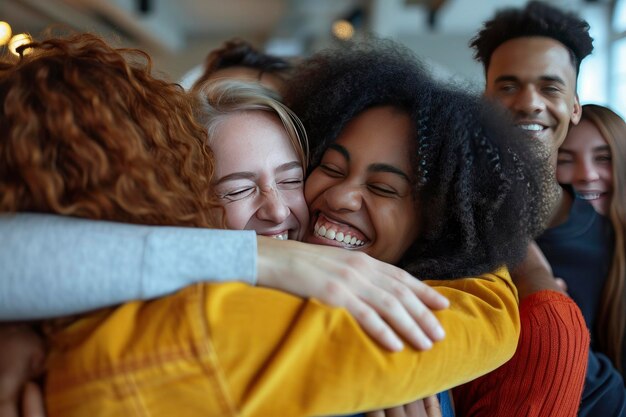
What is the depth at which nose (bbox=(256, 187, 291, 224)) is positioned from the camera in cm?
150

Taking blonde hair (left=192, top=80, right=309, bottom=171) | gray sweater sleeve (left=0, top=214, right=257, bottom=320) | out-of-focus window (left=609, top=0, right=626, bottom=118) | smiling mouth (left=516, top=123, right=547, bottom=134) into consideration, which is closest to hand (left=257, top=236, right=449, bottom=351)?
gray sweater sleeve (left=0, top=214, right=257, bottom=320)

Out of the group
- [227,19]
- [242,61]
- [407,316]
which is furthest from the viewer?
[227,19]

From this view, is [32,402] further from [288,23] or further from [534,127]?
[288,23]

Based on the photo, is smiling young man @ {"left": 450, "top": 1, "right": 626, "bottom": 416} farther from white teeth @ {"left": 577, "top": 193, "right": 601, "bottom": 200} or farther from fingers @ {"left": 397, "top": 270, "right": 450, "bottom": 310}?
fingers @ {"left": 397, "top": 270, "right": 450, "bottom": 310}

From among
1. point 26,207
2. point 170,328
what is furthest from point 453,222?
point 26,207

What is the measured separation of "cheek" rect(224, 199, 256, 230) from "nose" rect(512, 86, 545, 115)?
90 cm

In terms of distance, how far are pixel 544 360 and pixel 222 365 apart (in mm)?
841

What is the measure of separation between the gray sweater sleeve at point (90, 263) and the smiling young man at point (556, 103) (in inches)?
38.5

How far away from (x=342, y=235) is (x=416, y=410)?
20.6 inches

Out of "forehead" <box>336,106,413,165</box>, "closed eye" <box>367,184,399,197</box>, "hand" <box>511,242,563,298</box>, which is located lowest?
"hand" <box>511,242,563,298</box>

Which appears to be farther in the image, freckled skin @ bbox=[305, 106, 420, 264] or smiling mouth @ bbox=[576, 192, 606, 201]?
smiling mouth @ bbox=[576, 192, 606, 201]

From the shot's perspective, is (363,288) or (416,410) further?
(416,410)

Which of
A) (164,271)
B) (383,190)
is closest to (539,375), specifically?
(383,190)

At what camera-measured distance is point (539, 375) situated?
4.42 feet
